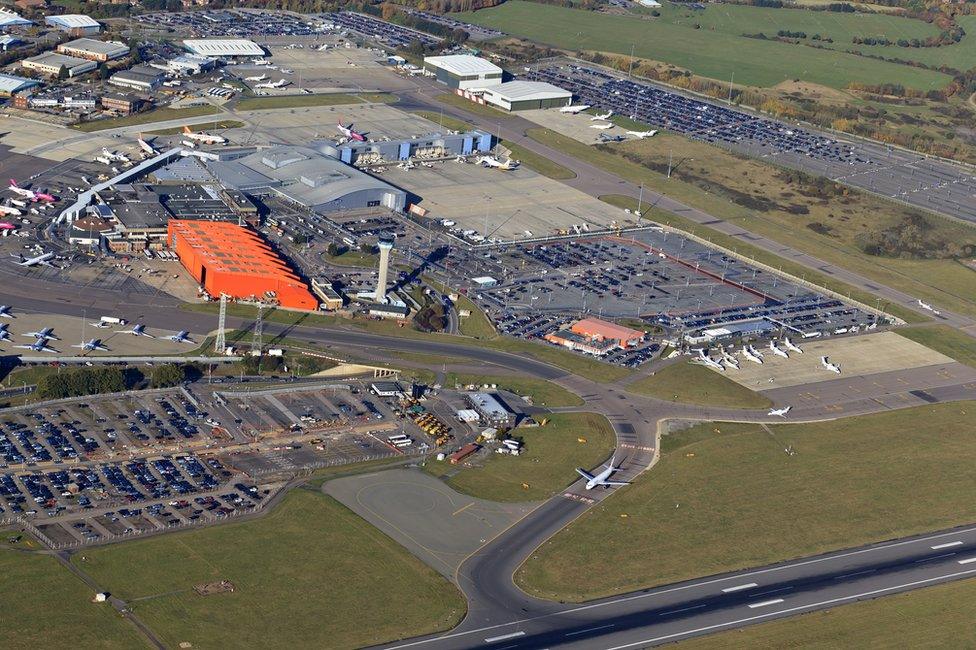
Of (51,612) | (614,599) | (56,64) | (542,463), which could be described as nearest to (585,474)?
(542,463)

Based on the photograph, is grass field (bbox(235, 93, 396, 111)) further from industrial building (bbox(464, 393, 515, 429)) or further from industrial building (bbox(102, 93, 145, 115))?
industrial building (bbox(464, 393, 515, 429))

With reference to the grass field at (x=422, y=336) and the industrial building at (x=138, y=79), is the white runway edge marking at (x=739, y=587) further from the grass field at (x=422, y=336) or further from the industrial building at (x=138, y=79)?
the industrial building at (x=138, y=79)

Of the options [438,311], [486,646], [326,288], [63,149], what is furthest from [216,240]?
[486,646]

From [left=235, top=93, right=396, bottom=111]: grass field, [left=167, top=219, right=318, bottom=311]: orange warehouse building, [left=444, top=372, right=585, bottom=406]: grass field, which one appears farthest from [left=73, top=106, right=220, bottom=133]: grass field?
[left=444, top=372, right=585, bottom=406]: grass field

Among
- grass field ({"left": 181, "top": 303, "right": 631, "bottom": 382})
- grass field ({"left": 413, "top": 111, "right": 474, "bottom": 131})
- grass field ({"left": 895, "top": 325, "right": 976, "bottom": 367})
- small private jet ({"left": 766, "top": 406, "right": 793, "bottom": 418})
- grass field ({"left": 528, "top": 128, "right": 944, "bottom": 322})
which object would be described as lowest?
grass field ({"left": 181, "top": 303, "right": 631, "bottom": 382})

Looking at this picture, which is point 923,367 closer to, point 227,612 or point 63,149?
point 227,612

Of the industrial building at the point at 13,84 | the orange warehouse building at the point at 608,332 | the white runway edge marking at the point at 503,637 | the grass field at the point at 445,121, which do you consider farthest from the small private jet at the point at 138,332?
the grass field at the point at 445,121
